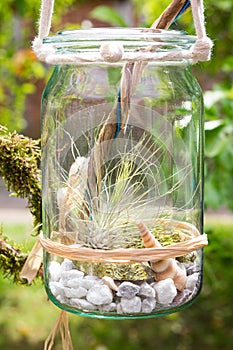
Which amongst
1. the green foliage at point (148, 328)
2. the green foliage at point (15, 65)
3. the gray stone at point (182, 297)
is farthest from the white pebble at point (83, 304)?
the green foliage at point (148, 328)

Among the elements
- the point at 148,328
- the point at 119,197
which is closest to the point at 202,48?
the point at 119,197

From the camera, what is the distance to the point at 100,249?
2.55 feet

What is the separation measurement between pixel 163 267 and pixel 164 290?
1.1 inches

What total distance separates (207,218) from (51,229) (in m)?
3.22

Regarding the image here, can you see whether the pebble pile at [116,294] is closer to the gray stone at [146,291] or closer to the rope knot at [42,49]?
the gray stone at [146,291]

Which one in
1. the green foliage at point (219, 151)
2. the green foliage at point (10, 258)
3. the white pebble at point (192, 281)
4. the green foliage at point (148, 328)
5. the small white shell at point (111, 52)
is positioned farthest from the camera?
the green foliage at point (148, 328)

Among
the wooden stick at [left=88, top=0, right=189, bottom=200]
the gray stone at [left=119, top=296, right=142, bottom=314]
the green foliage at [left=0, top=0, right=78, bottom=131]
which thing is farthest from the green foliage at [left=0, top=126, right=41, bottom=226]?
the green foliage at [left=0, top=0, right=78, bottom=131]

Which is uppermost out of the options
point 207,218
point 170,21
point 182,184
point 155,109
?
point 170,21

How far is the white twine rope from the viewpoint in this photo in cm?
73

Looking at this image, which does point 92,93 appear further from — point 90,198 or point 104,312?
point 104,312

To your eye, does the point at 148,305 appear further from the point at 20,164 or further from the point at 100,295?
the point at 20,164

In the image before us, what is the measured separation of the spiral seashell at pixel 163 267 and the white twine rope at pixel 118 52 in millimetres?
197

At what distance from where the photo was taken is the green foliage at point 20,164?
0.90 meters

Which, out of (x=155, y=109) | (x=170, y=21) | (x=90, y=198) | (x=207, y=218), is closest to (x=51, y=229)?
(x=90, y=198)
